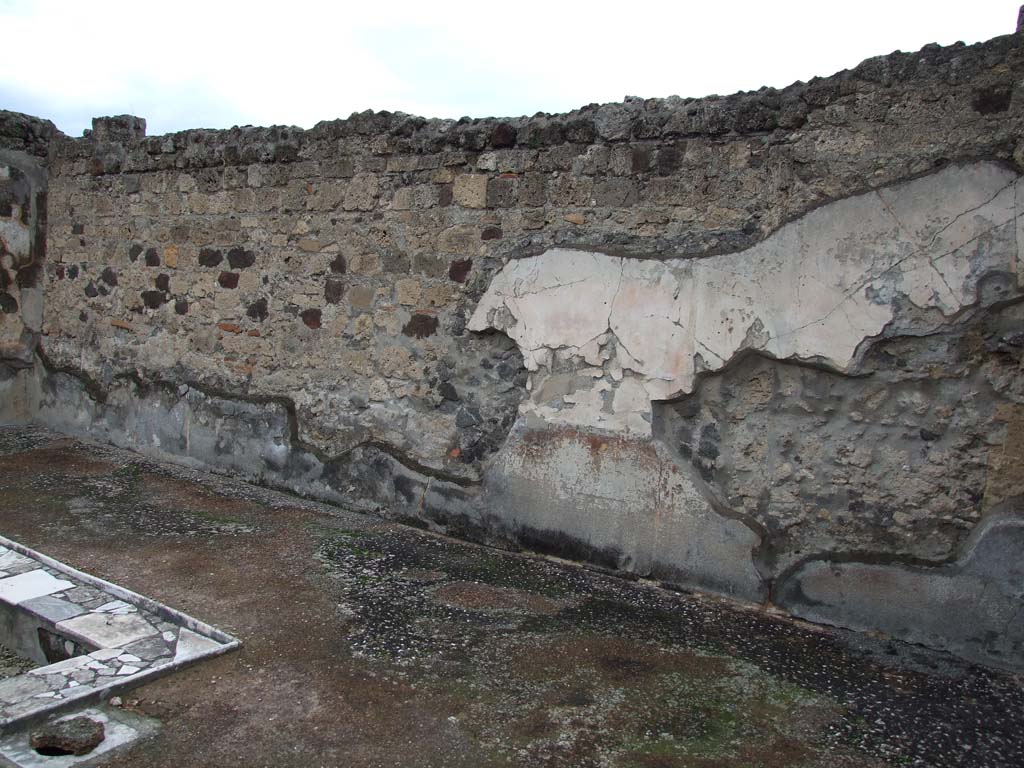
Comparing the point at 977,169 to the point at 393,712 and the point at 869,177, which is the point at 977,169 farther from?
the point at 393,712

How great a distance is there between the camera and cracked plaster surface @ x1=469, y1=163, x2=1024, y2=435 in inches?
107

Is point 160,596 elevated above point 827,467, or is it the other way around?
point 827,467

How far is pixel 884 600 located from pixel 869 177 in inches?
56.4

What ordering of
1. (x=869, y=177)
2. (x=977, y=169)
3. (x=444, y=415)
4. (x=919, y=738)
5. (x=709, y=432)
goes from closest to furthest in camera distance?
(x=919, y=738), (x=977, y=169), (x=869, y=177), (x=709, y=432), (x=444, y=415)

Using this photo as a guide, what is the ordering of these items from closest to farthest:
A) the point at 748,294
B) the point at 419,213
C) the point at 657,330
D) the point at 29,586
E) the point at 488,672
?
the point at 488,672 → the point at 29,586 → the point at 748,294 → the point at 657,330 → the point at 419,213

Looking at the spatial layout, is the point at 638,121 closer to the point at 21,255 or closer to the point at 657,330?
the point at 657,330

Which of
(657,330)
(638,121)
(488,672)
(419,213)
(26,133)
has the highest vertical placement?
(26,133)

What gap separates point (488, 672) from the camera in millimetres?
2561

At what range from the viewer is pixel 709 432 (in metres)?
3.24

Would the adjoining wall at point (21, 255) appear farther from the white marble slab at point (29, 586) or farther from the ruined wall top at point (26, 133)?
the white marble slab at point (29, 586)

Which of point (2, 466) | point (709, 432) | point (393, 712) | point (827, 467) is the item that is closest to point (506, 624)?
point (393, 712)

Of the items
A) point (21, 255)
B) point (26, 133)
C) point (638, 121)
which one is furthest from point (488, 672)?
point (26, 133)

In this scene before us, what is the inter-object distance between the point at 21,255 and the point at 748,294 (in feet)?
15.4

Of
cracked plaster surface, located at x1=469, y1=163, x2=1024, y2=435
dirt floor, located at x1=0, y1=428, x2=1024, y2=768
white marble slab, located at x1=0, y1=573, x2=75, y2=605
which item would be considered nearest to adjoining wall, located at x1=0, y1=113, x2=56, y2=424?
dirt floor, located at x1=0, y1=428, x2=1024, y2=768
